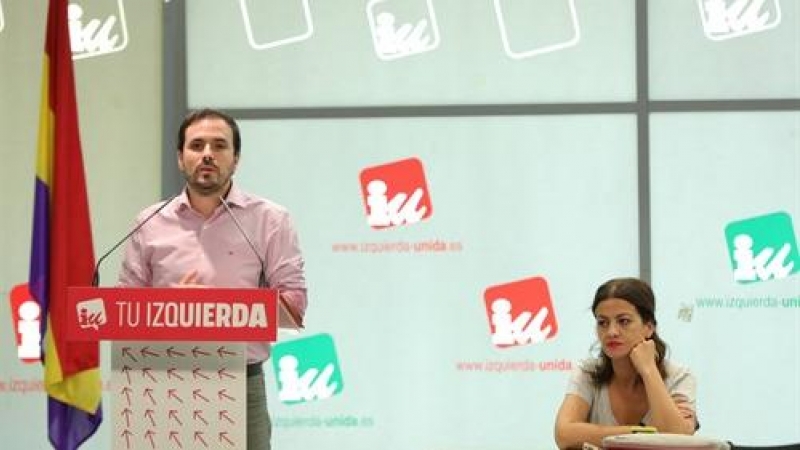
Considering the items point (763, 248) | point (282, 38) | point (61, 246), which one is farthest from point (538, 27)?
point (61, 246)

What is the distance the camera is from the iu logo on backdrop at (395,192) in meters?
4.50

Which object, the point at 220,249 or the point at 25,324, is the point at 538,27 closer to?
the point at 220,249

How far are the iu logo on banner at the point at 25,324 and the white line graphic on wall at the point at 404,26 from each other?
1.69 meters

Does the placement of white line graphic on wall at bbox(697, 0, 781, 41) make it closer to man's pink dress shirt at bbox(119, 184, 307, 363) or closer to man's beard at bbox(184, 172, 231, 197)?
man's pink dress shirt at bbox(119, 184, 307, 363)

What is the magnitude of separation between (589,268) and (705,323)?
1.57 feet

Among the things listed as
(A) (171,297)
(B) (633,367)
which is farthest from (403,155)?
(A) (171,297)

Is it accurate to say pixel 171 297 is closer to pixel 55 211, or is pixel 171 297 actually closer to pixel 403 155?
pixel 55 211

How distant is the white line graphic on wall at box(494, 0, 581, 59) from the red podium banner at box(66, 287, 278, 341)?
2.51 metres

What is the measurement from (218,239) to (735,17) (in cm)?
251

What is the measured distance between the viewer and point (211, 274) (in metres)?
2.77

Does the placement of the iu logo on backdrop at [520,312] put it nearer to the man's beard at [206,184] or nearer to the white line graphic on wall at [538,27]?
the white line graphic on wall at [538,27]

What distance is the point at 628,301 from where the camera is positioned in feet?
9.48

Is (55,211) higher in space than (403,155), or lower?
lower

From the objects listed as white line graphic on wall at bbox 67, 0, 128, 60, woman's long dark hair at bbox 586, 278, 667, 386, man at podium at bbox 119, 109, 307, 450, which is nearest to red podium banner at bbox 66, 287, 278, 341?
man at podium at bbox 119, 109, 307, 450
